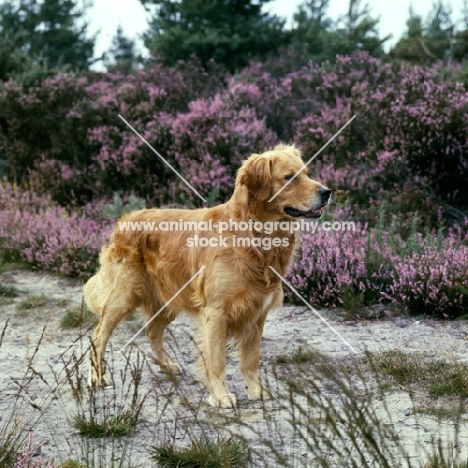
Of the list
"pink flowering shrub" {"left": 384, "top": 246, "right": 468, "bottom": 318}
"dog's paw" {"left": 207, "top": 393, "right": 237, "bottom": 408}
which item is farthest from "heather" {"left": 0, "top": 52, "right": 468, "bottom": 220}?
"dog's paw" {"left": 207, "top": 393, "right": 237, "bottom": 408}

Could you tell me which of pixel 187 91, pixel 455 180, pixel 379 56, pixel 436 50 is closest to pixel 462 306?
pixel 455 180

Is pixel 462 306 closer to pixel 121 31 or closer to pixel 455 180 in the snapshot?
pixel 455 180

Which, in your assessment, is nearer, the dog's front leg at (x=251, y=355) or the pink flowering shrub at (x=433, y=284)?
the dog's front leg at (x=251, y=355)

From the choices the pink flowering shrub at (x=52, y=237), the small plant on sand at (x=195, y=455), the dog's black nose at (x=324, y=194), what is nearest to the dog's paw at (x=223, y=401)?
the small plant on sand at (x=195, y=455)

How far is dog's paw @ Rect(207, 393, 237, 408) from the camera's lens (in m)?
3.95

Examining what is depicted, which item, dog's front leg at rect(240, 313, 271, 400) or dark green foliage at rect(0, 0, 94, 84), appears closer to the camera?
dog's front leg at rect(240, 313, 271, 400)

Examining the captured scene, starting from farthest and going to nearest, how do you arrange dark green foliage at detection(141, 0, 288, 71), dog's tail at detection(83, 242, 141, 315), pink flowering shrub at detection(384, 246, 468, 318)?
dark green foliage at detection(141, 0, 288, 71) → pink flowering shrub at detection(384, 246, 468, 318) → dog's tail at detection(83, 242, 141, 315)

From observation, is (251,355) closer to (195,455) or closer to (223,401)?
(223,401)

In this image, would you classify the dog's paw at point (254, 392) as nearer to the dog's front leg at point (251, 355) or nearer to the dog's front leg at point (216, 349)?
the dog's front leg at point (251, 355)

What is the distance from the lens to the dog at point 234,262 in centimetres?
404

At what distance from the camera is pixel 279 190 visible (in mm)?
4168

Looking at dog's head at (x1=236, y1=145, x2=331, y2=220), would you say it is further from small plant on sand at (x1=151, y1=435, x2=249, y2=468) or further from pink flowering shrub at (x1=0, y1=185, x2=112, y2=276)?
pink flowering shrub at (x1=0, y1=185, x2=112, y2=276)

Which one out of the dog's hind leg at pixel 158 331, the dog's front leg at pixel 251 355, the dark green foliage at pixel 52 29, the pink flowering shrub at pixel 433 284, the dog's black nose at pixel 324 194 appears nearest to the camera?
the dog's black nose at pixel 324 194

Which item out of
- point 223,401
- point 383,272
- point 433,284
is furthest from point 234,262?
point 383,272
